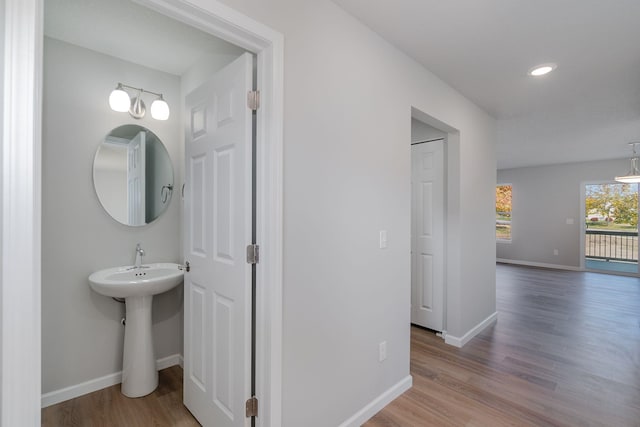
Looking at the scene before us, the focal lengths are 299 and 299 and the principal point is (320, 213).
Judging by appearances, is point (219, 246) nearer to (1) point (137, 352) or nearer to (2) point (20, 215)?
(2) point (20, 215)

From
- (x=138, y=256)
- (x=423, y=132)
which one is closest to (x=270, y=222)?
(x=138, y=256)

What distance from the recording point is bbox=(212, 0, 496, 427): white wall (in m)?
1.53

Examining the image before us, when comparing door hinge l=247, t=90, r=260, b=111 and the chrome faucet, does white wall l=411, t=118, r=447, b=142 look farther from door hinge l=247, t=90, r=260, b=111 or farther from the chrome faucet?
the chrome faucet

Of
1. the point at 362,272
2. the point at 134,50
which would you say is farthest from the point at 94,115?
the point at 362,272

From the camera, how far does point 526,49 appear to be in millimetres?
2148

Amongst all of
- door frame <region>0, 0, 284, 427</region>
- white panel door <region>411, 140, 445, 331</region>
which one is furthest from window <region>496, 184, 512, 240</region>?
door frame <region>0, 0, 284, 427</region>

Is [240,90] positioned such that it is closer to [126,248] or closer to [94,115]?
[94,115]

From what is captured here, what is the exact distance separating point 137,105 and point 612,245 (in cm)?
1010

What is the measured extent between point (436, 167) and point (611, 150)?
482 centimetres

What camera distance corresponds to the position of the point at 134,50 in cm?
215

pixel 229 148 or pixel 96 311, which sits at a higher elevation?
pixel 229 148

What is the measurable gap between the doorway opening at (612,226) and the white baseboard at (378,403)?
285 inches

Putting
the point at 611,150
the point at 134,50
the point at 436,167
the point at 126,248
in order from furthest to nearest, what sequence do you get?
the point at 611,150
the point at 436,167
the point at 126,248
the point at 134,50

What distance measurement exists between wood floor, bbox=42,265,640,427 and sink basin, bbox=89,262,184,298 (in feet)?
2.57
